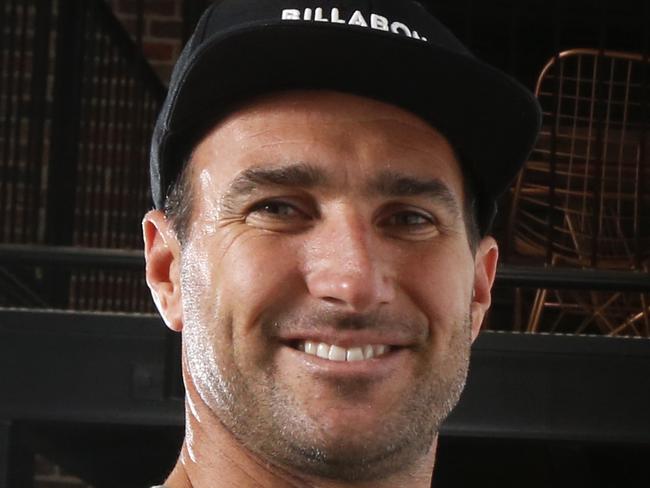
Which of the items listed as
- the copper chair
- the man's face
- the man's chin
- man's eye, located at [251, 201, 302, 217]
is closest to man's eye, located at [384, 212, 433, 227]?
the man's face

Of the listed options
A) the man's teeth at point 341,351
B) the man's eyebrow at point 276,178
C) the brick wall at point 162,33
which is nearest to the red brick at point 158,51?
the brick wall at point 162,33


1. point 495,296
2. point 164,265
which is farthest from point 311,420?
point 495,296

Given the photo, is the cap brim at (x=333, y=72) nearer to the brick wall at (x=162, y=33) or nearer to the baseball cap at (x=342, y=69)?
the baseball cap at (x=342, y=69)

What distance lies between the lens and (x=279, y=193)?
1697 mm

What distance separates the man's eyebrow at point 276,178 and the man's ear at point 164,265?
0.58 ft

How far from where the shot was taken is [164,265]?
1908 millimetres

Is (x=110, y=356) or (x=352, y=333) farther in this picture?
(x=110, y=356)

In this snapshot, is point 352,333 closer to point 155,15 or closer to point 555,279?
point 555,279

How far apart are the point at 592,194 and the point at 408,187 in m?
2.62

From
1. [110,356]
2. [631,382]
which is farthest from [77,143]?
[631,382]

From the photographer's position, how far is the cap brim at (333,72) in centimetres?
171

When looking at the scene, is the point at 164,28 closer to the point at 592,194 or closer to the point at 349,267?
the point at 592,194

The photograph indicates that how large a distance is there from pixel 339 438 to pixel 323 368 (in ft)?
0.28

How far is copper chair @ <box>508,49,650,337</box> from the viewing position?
412cm
